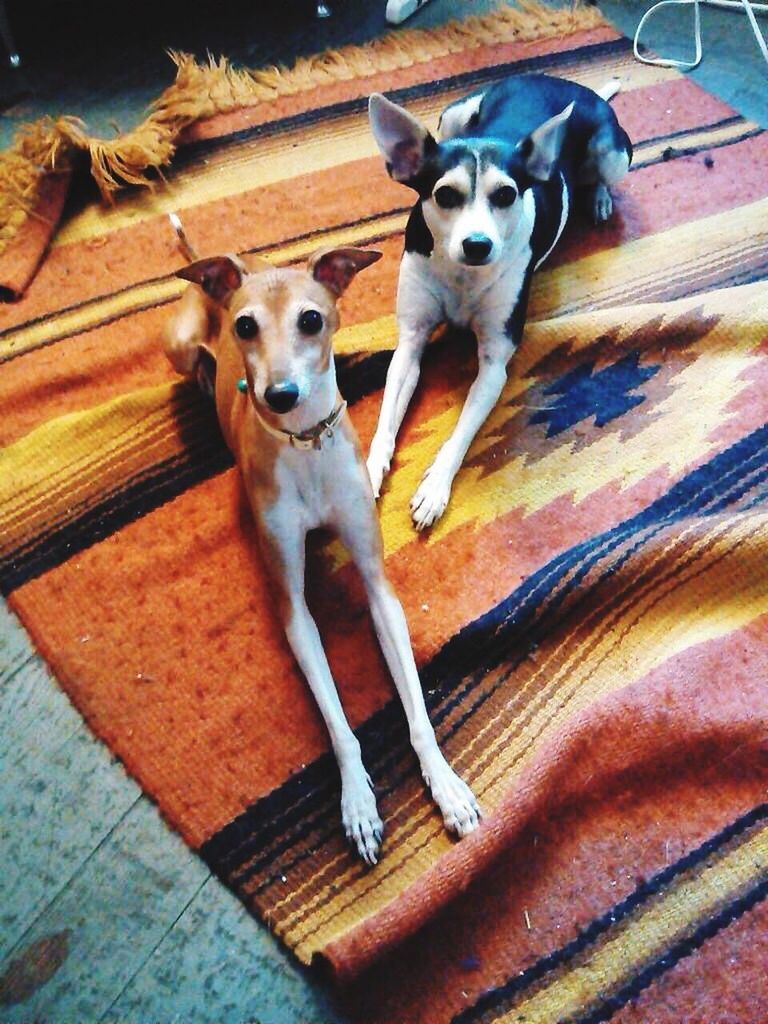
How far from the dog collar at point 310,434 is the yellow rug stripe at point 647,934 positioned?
0.87 meters

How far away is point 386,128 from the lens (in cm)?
176

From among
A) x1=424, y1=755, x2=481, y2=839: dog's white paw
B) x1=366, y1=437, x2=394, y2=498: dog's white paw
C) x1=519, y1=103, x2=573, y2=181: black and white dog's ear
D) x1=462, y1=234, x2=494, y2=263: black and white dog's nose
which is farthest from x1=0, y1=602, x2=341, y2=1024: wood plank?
x1=519, y1=103, x2=573, y2=181: black and white dog's ear

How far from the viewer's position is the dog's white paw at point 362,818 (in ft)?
4.48

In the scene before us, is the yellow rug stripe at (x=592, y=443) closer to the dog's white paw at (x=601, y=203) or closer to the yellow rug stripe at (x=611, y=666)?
the yellow rug stripe at (x=611, y=666)

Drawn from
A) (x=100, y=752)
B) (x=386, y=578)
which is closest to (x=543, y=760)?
(x=386, y=578)

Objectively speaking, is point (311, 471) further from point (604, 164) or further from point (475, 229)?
point (604, 164)

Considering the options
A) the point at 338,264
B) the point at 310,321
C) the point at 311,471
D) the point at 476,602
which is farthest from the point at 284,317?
the point at 476,602

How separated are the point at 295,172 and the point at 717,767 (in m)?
1.94

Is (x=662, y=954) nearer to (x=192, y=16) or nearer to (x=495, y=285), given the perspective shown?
(x=495, y=285)

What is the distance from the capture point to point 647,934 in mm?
1267

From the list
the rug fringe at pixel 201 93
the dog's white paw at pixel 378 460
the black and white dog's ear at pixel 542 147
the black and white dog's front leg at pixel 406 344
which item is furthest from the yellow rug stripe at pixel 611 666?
the rug fringe at pixel 201 93

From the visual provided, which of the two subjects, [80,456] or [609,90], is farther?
[609,90]

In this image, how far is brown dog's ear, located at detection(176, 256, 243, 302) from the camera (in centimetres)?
140

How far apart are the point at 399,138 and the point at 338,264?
51 cm
